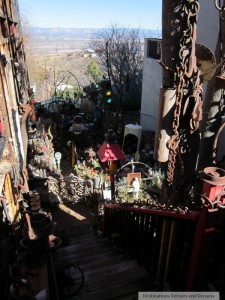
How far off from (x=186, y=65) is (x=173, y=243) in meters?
2.70

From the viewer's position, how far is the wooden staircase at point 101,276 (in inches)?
184

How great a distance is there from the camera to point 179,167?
520 cm

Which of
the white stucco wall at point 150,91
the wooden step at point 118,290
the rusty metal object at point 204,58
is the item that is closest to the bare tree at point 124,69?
the white stucco wall at point 150,91

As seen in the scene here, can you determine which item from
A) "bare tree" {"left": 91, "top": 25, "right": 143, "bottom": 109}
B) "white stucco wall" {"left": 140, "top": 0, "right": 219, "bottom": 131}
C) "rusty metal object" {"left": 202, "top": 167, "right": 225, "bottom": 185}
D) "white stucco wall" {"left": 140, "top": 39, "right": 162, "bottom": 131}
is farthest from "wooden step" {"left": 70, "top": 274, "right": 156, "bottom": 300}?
"bare tree" {"left": 91, "top": 25, "right": 143, "bottom": 109}

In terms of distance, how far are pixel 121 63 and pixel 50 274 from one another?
1041 inches

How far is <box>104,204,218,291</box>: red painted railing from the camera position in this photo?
334 cm

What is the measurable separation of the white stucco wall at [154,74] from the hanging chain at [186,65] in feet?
32.7

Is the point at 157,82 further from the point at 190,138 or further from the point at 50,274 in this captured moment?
the point at 50,274

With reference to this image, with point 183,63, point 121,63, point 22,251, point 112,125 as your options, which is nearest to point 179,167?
point 183,63

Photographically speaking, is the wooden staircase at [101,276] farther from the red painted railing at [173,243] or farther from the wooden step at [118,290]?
the red painted railing at [173,243]

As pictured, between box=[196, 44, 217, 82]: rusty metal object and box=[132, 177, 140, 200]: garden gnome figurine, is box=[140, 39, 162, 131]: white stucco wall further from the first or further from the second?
box=[196, 44, 217, 82]: rusty metal object

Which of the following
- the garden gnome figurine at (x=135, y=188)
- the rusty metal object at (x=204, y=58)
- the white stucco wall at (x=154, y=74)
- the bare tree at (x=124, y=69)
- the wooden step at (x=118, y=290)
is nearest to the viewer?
the wooden step at (x=118, y=290)

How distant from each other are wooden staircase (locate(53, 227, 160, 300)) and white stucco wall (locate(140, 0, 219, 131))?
36.5ft

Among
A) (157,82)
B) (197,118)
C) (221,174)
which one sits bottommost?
(157,82)
